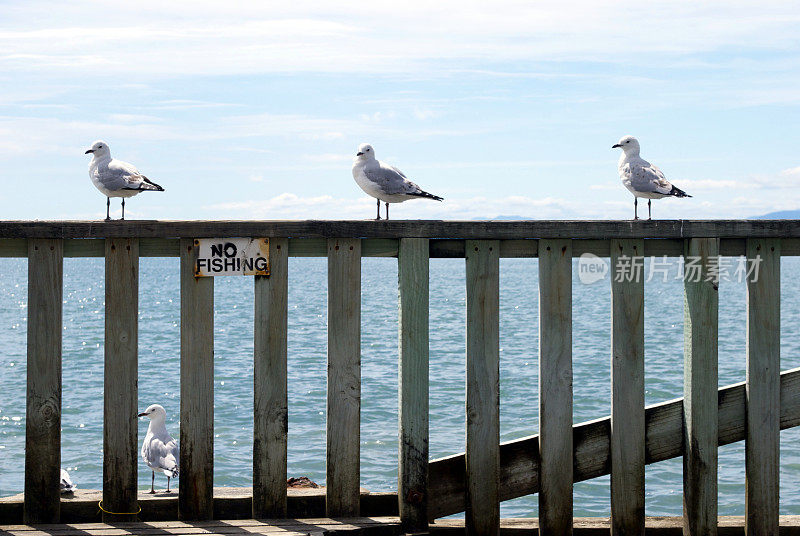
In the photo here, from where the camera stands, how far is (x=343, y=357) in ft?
16.7

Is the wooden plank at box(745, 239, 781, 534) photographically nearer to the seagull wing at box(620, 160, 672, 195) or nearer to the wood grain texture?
the wood grain texture

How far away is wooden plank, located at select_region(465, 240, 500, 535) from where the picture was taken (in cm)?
511

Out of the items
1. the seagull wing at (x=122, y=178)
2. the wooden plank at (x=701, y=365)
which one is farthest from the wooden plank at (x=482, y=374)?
the seagull wing at (x=122, y=178)

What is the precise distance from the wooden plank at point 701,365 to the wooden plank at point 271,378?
7.46 feet

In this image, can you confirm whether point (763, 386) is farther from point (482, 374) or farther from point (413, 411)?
point (413, 411)

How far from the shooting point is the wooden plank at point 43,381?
5.09 metres

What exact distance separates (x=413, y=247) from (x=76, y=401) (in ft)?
42.5

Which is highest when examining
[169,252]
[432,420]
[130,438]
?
[169,252]

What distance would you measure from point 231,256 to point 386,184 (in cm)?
130

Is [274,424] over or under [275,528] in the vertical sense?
over

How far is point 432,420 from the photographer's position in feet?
44.8

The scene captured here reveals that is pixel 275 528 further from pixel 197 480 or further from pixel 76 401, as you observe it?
pixel 76 401

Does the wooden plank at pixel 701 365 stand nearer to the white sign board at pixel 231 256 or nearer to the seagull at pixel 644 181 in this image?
the seagull at pixel 644 181

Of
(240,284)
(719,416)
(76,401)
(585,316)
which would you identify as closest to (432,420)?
(76,401)
